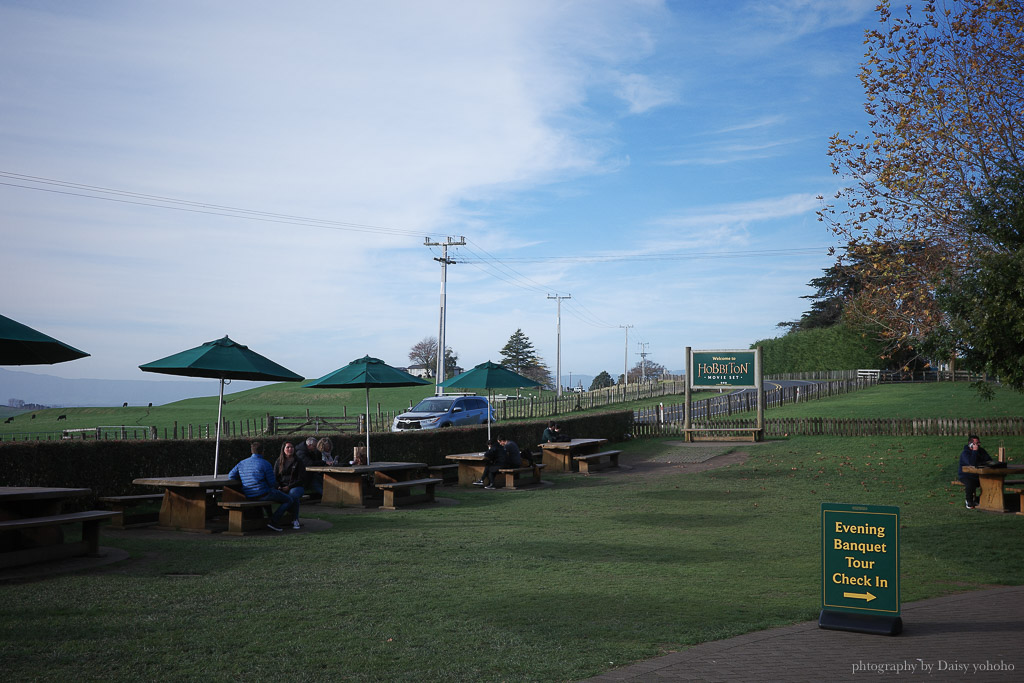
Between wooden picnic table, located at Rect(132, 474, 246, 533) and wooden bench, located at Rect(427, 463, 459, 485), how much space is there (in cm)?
740

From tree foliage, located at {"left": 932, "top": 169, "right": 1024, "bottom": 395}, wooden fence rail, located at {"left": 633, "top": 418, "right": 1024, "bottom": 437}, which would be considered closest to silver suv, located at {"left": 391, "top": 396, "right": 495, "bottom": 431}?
wooden fence rail, located at {"left": 633, "top": 418, "right": 1024, "bottom": 437}

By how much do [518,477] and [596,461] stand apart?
4.86 m

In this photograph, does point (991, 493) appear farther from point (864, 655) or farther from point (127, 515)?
point (127, 515)

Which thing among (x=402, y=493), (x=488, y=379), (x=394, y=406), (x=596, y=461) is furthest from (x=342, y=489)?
(x=394, y=406)

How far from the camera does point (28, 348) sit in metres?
8.40

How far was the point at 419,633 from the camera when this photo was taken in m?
6.29

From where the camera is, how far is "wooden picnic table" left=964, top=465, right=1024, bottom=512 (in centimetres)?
1436

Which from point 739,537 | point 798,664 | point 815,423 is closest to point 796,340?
point 815,423

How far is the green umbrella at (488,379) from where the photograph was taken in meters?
18.8

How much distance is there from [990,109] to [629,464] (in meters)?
13.2

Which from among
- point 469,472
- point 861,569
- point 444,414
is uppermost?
point 444,414

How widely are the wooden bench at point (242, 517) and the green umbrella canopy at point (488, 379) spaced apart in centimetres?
723

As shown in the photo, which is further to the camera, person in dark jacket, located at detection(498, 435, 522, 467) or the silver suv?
the silver suv

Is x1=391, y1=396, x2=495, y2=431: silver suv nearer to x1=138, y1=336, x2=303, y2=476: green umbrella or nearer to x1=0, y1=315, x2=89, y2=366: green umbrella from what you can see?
x1=138, y1=336, x2=303, y2=476: green umbrella
